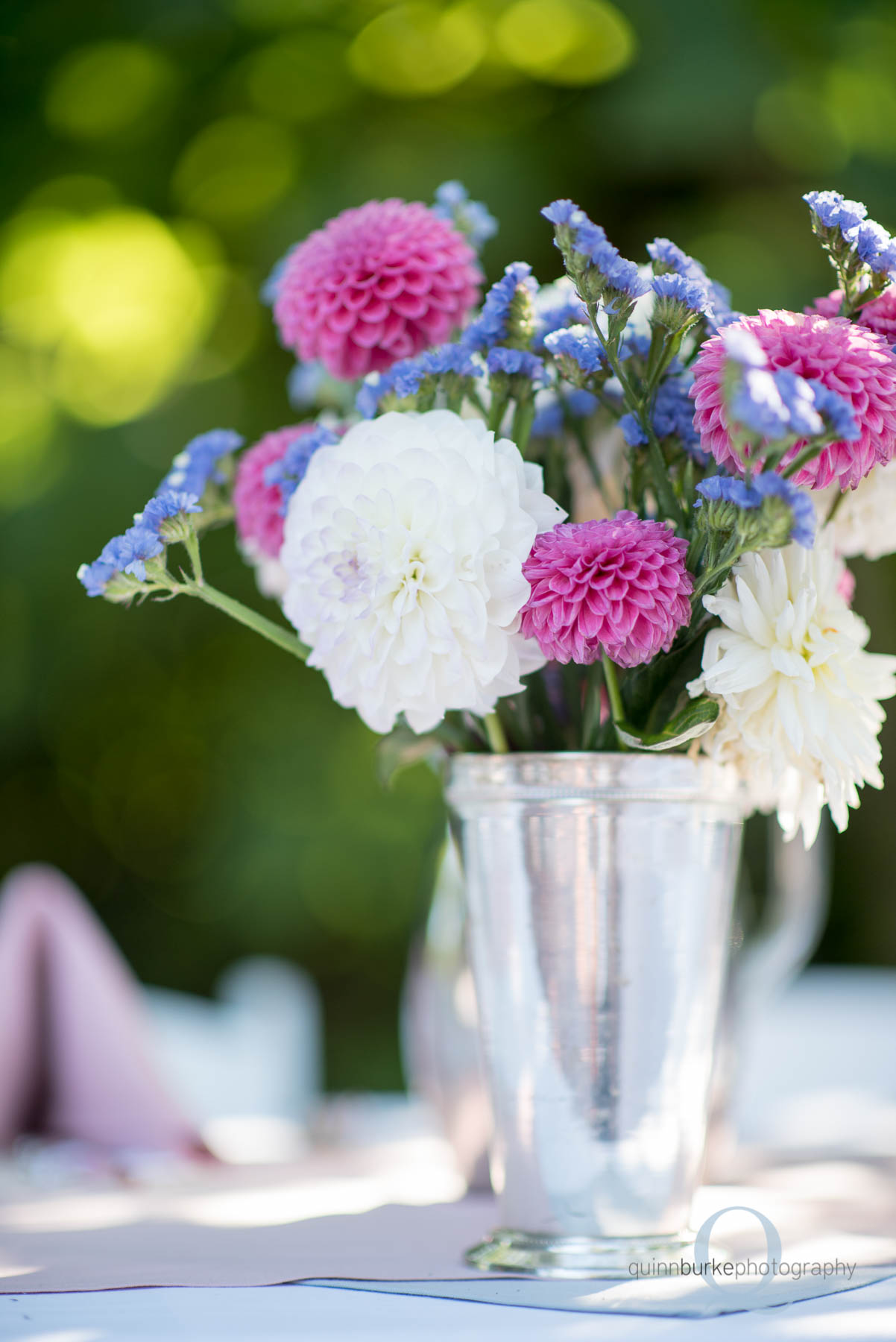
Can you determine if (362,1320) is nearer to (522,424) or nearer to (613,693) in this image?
(613,693)

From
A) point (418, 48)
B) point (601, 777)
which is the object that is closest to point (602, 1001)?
point (601, 777)

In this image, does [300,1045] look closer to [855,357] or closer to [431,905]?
[431,905]

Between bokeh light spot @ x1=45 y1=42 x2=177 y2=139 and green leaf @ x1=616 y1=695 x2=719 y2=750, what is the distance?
1.94 metres

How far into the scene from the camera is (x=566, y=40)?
189 cm

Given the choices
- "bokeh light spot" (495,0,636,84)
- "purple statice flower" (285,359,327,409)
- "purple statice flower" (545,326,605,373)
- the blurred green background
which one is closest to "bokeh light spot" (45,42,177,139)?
the blurred green background

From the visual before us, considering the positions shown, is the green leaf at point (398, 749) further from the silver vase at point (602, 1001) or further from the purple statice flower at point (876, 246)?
the purple statice flower at point (876, 246)

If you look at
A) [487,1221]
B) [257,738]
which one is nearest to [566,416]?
[487,1221]

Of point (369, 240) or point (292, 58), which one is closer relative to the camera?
point (369, 240)

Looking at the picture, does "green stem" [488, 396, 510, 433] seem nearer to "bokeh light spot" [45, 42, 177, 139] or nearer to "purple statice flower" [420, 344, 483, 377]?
"purple statice flower" [420, 344, 483, 377]

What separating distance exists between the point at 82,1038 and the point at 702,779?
532 millimetres

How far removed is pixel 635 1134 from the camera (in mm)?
470

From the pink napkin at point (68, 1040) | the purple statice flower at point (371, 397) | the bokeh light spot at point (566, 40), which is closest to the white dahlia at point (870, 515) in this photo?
the purple statice flower at point (371, 397)

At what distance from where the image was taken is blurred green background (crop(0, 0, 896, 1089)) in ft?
5.97

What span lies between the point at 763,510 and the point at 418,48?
1897 millimetres
